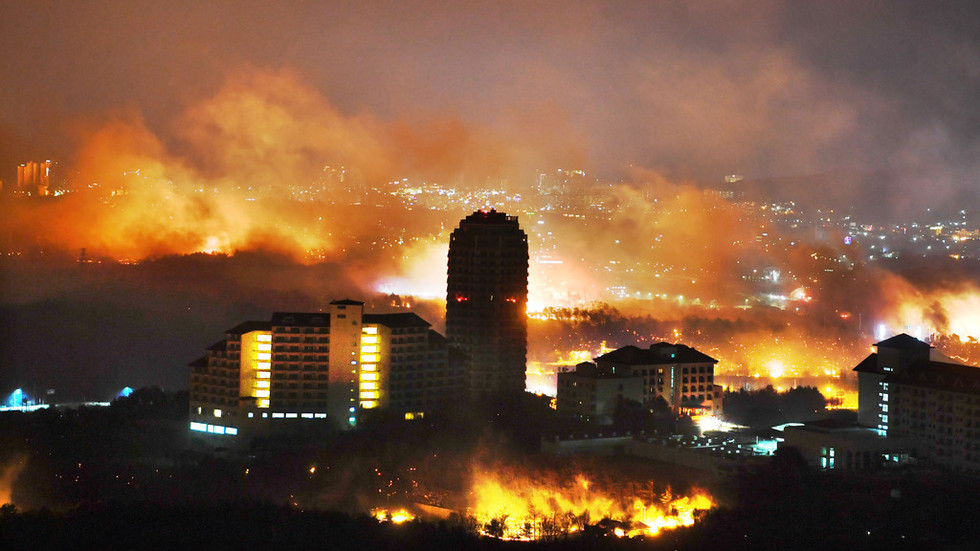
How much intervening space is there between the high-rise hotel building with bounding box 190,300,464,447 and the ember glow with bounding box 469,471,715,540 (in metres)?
4.17

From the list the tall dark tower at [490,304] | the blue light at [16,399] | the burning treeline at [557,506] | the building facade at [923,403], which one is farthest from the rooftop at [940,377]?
the blue light at [16,399]

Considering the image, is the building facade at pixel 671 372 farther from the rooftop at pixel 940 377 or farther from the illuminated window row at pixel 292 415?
the illuminated window row at pixel 292 415

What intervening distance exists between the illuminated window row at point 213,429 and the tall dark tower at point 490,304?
4947mm

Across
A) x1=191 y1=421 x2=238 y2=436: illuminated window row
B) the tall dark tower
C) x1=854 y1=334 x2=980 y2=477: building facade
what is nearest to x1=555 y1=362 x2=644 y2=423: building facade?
the tall dark tower

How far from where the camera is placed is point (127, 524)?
2288cm

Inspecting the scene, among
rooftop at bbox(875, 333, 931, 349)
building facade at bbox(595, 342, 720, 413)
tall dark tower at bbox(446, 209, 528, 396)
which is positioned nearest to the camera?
rooftop at bbox(875, 333, 931, 349)

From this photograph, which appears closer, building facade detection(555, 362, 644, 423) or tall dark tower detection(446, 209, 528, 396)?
building facade detection(555, 362, 644, 423)

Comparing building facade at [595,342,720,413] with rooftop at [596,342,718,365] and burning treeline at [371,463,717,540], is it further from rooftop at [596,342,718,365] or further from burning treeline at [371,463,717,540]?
burning treeline at [371,463,717,540]

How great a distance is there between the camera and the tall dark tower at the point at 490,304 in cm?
A: 3156

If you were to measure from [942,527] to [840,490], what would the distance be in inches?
60.9

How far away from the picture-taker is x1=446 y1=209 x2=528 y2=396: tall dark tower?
31562mm

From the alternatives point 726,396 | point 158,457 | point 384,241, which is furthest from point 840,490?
point 384,241

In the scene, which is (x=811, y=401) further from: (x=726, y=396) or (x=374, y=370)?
(x=374, y=370)

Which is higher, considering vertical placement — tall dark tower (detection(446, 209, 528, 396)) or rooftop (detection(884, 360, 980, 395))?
tall dark tower (detection(446, 209, 528, 396))
